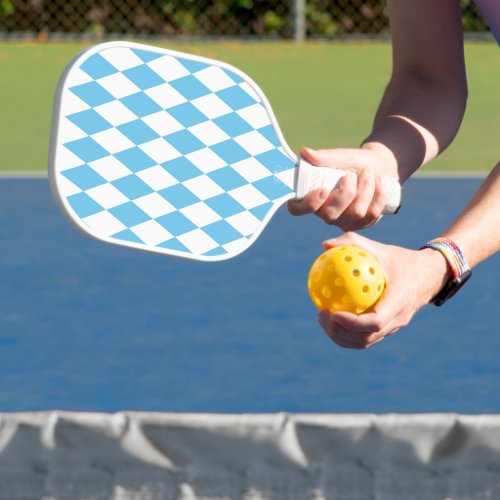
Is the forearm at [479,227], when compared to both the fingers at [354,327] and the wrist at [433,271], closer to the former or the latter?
the wrist at [433,271]

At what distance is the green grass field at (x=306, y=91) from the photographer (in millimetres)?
8203

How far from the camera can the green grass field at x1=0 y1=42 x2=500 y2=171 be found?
820cm

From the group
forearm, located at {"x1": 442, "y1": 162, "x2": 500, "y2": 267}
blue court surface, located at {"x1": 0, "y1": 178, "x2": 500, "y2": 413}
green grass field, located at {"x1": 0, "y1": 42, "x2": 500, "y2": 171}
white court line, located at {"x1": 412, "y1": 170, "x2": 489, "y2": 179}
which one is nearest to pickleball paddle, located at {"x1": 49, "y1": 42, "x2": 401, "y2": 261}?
forearm, located at {"x1": 442, "y1": 162, "x2": 500, "y2": 267}

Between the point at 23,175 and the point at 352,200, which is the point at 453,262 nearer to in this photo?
the point at 352,200

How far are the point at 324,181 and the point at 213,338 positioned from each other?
275 cm

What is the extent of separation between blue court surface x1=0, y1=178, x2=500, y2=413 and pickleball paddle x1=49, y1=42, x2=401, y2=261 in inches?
76.9

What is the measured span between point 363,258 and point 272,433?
0.44m

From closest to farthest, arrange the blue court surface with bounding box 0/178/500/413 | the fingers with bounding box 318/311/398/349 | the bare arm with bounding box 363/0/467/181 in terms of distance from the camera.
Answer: the fingers with bounding box 318/311/398/349 → the bare arm with bounding box 363/0/467/181 → the blue court surface with bounding box 0/178/500/413

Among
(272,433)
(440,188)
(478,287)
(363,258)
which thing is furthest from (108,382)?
(440,188)

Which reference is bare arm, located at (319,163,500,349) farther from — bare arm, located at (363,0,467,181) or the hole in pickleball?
bare arm, located at (363,0,467,181)

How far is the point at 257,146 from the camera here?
96.7 inches

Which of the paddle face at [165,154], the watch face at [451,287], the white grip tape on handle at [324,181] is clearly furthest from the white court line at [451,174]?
the watch face at [451,287]

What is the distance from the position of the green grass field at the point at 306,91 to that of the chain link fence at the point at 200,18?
0.42 meters

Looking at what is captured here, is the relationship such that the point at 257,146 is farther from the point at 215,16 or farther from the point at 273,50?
the point at 215,16
